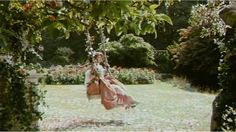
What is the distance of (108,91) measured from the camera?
833 centimetres

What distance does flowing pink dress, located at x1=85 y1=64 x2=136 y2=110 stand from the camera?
838 centimetres

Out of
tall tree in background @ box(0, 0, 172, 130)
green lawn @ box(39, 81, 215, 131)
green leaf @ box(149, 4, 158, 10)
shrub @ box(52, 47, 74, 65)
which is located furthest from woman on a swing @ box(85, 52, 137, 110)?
shrub @ box(52, 47, 74, 65)

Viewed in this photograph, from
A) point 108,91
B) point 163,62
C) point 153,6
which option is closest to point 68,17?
point 153,6

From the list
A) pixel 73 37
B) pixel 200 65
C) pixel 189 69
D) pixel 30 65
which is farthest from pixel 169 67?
pixel 30 65

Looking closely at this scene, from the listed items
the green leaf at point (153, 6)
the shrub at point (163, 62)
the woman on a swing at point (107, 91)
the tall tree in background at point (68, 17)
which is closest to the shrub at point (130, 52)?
the shrub at point (163, 62)

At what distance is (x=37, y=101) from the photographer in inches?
234

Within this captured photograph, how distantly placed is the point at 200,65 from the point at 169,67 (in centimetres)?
522

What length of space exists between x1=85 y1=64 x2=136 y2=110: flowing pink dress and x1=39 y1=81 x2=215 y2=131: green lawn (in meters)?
0.43

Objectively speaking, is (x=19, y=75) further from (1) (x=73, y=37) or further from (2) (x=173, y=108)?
(1) (x=73, y=37)

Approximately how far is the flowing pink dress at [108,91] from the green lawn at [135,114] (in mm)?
426

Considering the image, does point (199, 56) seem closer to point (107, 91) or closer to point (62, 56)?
point (107, 91)

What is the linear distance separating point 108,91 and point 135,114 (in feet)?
6.50

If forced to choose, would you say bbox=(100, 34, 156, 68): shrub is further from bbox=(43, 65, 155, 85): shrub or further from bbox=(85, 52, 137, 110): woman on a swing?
bbox=(85, 52, 137, 110): woman on a swing

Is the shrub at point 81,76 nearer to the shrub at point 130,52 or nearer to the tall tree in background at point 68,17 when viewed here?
the shrub at point 130,52
